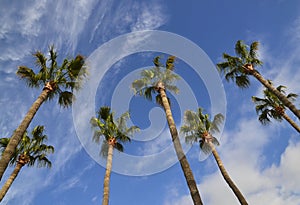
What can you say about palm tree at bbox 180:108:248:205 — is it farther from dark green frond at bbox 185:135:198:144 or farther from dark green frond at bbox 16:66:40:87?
dark green frond at bbox 16:66:40:87

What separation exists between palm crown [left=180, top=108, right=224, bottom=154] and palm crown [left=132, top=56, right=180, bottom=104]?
6.68 metres

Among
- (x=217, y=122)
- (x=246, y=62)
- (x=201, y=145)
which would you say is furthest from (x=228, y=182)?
(x=246, y=62)

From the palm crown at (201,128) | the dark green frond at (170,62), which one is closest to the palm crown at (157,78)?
the dark green frond at (170,62)

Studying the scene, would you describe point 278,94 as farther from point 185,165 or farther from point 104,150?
point 104,150

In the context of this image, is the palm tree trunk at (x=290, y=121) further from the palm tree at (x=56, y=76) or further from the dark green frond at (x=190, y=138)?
the palm tree at (x=56, y=76)

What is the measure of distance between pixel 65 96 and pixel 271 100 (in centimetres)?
2016

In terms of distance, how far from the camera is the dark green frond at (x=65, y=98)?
16969 mm

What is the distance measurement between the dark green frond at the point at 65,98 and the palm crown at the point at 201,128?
1234cm

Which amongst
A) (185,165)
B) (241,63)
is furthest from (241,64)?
(185,165)

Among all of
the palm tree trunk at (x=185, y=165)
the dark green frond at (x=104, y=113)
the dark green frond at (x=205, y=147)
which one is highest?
the dark green frond at (x=104, y=113)

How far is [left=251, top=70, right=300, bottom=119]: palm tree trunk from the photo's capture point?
1828cm

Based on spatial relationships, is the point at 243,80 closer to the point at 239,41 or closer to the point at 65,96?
the point at 239,41

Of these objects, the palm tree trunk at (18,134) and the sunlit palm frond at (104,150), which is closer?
the palm tree trunk at (18,134)

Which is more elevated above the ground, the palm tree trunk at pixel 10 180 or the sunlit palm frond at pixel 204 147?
the sunlit palm frond at pixel 204 147
